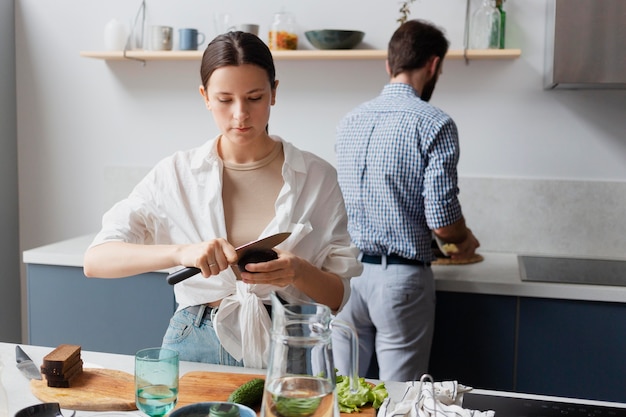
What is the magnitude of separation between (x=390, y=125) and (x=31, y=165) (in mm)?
1901

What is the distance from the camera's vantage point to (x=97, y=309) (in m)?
2.85

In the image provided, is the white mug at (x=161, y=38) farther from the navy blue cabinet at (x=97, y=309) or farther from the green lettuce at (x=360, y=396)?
the green lettuce at (x=360, y=396)

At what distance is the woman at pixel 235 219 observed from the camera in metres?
1.62

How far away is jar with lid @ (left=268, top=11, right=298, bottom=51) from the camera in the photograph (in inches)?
121

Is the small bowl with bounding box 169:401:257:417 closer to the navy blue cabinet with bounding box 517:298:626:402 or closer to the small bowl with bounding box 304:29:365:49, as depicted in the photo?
the navy blue cabinet with bounding box 517:298:626:402

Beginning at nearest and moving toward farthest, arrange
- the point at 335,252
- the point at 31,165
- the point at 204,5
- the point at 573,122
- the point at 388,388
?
the point at 388,388 → the point at 335,252 → the point at 573,122 → the point at 204,5 → the point at 31,165

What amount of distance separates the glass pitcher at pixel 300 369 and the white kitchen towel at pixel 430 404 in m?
0.29

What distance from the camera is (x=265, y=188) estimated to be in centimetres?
176

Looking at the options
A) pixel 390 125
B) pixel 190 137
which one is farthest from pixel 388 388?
pixel 190 137

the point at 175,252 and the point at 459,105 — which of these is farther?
the point at 459,105

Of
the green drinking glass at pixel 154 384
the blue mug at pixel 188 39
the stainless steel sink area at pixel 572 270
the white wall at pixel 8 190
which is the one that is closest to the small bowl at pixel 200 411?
the green drinking glass at pixel 154 384

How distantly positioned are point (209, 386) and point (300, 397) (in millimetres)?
506

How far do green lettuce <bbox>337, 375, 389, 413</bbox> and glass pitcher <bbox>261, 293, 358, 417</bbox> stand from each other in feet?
1.07

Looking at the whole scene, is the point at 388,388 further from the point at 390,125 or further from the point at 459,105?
the point at 459,105
